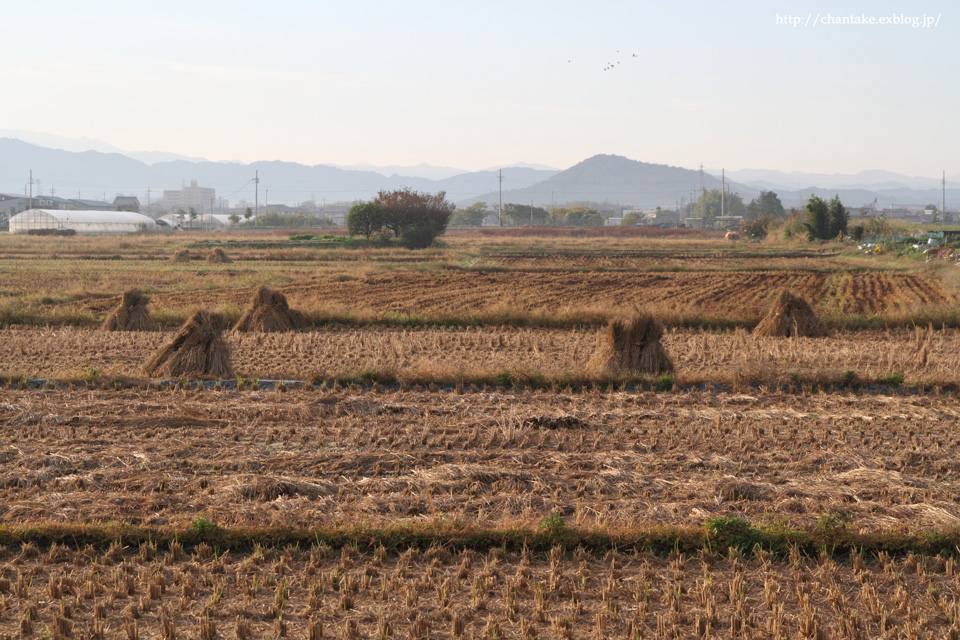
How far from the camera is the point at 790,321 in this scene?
60.5 ft

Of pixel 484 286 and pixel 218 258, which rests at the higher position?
pixel 218 258

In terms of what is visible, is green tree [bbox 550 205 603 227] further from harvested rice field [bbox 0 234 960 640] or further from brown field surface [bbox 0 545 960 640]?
brown field surface [bbox 0 545 960 640]

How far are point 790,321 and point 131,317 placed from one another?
1457cm

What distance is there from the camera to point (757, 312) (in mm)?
22047

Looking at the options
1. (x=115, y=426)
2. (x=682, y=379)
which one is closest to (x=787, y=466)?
(x=682, y=379)

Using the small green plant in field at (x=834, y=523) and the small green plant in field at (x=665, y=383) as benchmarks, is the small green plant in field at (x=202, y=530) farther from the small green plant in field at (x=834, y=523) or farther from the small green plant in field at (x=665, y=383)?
the small green plant in field at (x=665, y=383)

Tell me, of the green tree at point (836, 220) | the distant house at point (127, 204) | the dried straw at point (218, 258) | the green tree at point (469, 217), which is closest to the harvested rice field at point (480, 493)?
the dried straw at point (218, 258)

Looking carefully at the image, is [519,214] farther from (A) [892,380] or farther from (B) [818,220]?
(A) [892,380]

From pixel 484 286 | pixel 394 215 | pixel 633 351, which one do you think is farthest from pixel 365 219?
pixel 633 351

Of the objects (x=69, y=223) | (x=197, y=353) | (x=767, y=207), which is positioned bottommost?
(x=197, y=353)

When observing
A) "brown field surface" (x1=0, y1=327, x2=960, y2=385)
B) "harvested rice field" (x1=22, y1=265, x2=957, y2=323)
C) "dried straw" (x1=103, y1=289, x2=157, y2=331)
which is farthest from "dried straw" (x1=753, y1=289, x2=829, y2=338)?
"dried straw" (x1=103, y1=289, x2=157, y2=331)

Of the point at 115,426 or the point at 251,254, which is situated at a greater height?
the point at 251,254

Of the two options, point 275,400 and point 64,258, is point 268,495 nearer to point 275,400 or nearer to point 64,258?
point 275,400

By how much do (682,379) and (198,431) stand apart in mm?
6971
